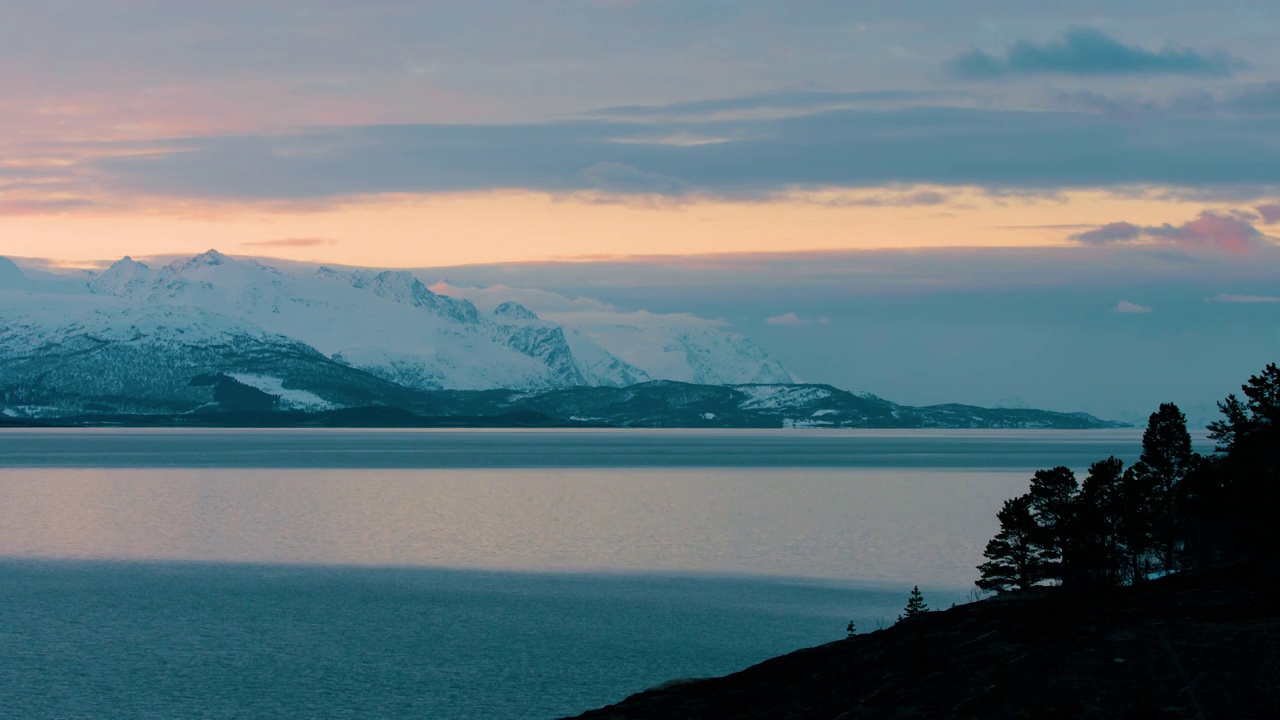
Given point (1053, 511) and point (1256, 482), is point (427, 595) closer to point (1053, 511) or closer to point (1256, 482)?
point (1053, 511)

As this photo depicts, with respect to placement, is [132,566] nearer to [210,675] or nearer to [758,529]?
[210,675]

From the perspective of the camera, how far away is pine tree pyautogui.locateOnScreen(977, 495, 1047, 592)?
71562mm

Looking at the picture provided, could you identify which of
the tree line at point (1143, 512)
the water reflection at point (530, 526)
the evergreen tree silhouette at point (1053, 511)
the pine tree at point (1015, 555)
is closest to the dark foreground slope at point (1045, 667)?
the tree line at point (1143, 512)

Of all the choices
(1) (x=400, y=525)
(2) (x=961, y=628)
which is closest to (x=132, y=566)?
(1) (x=400, y=525)

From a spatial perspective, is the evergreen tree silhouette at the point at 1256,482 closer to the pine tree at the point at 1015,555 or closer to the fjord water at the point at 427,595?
the pine tree at the point at 1015,555

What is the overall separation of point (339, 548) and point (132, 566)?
18480 mm

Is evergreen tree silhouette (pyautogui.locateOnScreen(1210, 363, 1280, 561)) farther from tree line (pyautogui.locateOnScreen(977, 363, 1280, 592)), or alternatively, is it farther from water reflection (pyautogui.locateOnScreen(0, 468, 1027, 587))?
water reflection (pyautogui.locateOnScreen(0, 468, 1027, 587))

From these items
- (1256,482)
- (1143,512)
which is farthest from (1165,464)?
(1256,482)

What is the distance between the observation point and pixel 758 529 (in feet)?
420

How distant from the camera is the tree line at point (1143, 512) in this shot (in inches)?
2571

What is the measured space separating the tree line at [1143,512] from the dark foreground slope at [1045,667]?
A: 41.2 feet

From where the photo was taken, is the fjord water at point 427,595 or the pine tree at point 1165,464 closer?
the fjord water at point 427,595

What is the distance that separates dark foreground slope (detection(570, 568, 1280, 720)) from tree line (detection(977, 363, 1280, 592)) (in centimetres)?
1255

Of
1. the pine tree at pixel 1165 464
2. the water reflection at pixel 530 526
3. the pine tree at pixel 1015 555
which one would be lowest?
the water reflection at pixel 530 526
